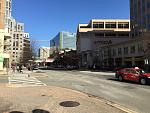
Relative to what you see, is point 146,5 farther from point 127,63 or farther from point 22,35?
point 22,35

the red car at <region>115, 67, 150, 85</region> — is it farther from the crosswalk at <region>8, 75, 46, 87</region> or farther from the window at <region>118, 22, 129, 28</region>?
the window at <region>118, 22, 129, 28</region>

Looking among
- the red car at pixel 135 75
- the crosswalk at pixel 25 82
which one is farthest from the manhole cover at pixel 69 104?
the red car at pixel 135 75

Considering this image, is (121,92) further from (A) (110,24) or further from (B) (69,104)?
(A) (110,24)

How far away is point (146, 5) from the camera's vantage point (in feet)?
236

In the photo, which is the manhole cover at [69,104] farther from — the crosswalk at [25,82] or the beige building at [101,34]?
the beige building at [101,34]

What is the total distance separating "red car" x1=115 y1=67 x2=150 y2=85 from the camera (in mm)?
26109

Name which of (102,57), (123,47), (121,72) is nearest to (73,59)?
(102,57)

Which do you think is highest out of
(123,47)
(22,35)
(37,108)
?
(22,35)

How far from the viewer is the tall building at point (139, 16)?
71613mm

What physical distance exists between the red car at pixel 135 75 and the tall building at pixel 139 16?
143 feet

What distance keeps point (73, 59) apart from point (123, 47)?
51.9m

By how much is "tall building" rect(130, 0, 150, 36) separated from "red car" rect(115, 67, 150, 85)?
43.6 meters

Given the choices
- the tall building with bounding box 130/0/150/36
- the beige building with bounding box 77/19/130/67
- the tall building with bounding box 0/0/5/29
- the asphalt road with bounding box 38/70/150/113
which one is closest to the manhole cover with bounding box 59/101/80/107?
the asphalt road with bounding box 38/70/150/113

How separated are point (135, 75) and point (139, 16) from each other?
51.7 m
